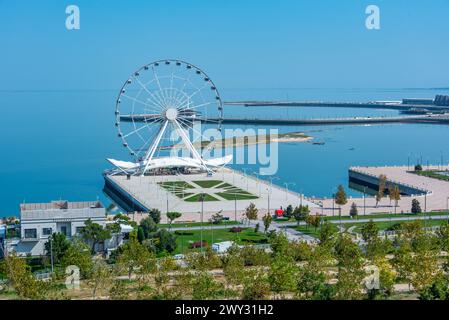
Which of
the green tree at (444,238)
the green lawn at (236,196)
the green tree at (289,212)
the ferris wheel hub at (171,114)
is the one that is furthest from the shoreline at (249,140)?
the green tree at (444,238)

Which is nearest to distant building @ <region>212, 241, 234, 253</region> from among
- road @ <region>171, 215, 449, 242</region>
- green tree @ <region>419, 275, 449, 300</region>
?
road @ <region>171, 215, 449, 242</region>

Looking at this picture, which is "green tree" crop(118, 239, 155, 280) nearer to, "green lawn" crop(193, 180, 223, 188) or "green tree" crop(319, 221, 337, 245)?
"green tree" crop(319, 221, 337, 245)

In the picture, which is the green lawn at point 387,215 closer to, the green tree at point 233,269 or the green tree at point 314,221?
the green tree at point 314,221

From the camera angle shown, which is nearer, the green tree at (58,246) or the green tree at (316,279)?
the green tree at (316,279)

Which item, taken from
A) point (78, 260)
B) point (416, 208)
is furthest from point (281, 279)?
point (416, 208)

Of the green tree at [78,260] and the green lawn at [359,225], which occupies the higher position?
the green tree at [78,260]
